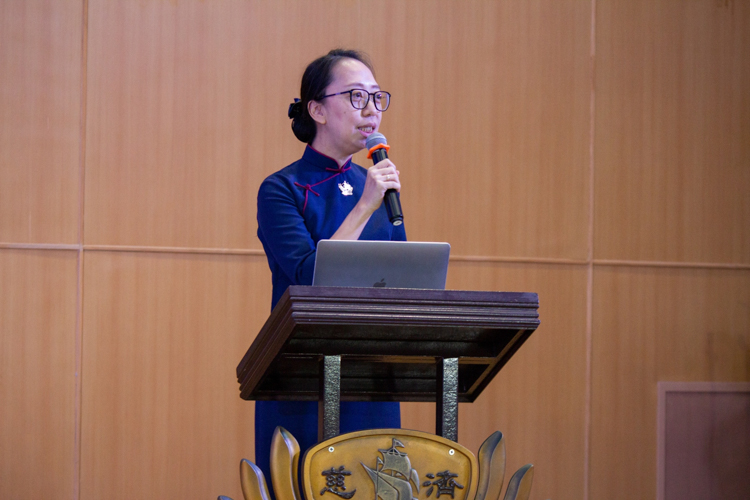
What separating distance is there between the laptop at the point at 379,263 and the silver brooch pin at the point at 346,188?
55 cm

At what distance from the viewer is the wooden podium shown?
121cm

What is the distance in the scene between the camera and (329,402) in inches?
51.3

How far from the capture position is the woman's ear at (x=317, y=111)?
193cm

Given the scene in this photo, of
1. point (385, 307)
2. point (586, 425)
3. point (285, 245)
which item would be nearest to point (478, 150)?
point (586, 425)

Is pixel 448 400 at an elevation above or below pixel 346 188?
below

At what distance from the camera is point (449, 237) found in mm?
3371

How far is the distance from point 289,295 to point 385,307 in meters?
0.15

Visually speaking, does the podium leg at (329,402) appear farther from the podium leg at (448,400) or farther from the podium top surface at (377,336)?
the podium leg at (448,400)

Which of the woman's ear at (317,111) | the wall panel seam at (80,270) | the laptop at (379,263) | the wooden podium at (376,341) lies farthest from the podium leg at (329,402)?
the wall panel seam at (80,270)

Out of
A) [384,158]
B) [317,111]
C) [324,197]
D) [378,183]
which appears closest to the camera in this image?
[378,183]

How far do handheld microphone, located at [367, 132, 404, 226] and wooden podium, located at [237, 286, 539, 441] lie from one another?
286 mm

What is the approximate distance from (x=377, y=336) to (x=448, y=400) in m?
0.18

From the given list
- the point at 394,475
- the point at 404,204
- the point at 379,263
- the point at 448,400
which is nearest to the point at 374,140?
the point at 379,263

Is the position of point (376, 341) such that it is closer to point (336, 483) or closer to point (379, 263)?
point (379, 263)
